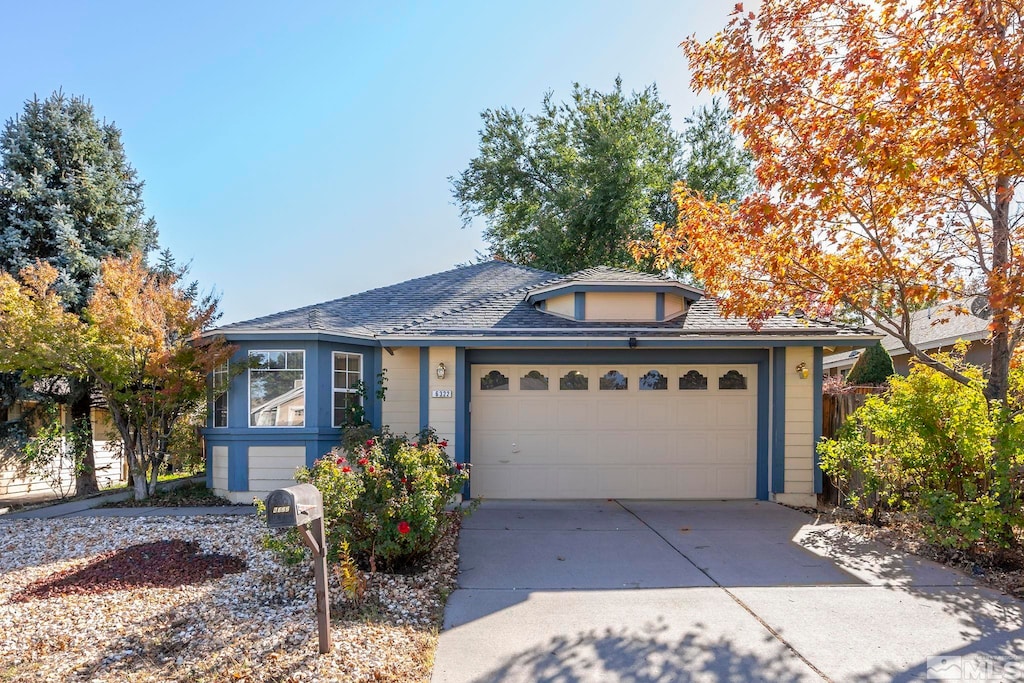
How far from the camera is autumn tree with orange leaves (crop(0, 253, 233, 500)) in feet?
25.3

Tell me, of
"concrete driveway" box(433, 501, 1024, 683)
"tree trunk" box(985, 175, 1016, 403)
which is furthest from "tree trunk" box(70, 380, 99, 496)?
Result: "tree trunk" box(985, 175, 1016, 403)

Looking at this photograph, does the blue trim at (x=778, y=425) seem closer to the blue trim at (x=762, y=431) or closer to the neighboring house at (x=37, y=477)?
the blue trim at (x=762, y=431)

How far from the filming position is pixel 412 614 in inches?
159

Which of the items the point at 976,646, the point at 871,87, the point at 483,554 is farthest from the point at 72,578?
the point at 871,87

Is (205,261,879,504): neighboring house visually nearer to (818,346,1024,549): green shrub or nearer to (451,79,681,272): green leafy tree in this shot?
(818,346,1024,549): green shrub

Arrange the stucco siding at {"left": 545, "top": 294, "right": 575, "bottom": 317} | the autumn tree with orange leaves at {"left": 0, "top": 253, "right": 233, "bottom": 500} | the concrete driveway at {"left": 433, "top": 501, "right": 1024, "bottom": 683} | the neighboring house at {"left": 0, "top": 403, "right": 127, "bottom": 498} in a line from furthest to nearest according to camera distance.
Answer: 1. the neighboring house at {"left": 0, "top": 403, "right": 127, "bottom": 498}
2. the stucco siding at {"left": 545, "top": 294, "right": 575, "bottom": 317}
3. the autumn tree with orange leaves at {"left": 0, "top": 253, "right": 233, "bottom": 500}
4. the concrete driveway at {"left": 433, "top": 501, "right": 1024, "bottom": 683}

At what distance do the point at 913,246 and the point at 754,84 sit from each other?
2.45m

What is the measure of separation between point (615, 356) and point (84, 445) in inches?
361

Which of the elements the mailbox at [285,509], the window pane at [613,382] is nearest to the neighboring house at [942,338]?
the window pane at [613,382]

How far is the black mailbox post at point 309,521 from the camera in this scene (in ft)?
10.3

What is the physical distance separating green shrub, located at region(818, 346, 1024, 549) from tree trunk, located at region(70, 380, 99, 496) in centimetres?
1152

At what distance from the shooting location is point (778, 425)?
322 inches

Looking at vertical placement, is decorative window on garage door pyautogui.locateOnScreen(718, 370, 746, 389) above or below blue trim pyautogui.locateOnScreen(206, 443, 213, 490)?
above

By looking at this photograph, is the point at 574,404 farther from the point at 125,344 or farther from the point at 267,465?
the point at 125,344
